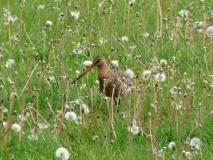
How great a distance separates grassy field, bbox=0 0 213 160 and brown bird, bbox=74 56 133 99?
3.5 inches

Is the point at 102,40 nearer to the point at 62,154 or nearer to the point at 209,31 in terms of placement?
the point at 209,31

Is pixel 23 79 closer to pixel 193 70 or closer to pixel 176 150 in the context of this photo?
pixel 193 70

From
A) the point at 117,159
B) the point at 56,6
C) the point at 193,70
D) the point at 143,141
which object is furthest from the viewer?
the point at 56,6

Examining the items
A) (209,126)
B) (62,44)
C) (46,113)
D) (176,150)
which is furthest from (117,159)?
(62,44)

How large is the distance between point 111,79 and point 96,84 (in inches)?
16.8

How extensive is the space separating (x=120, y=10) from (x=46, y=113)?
3.22 m

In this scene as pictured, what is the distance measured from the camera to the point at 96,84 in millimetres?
7035

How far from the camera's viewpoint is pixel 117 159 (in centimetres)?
526

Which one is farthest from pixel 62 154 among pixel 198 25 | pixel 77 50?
pixel 198 25

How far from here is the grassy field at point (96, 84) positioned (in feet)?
18.1

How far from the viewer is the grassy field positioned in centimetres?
552

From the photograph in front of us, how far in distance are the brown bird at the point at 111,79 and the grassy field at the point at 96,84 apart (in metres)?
0.09

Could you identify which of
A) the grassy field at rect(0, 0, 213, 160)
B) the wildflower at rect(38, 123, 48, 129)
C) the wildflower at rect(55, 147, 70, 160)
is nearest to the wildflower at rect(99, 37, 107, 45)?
the grassy field at rect(0, 0, 213, 160)

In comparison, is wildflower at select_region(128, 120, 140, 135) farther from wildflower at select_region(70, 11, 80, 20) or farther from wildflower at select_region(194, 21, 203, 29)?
wildflower at select_region(70, 11, 80, 20)
